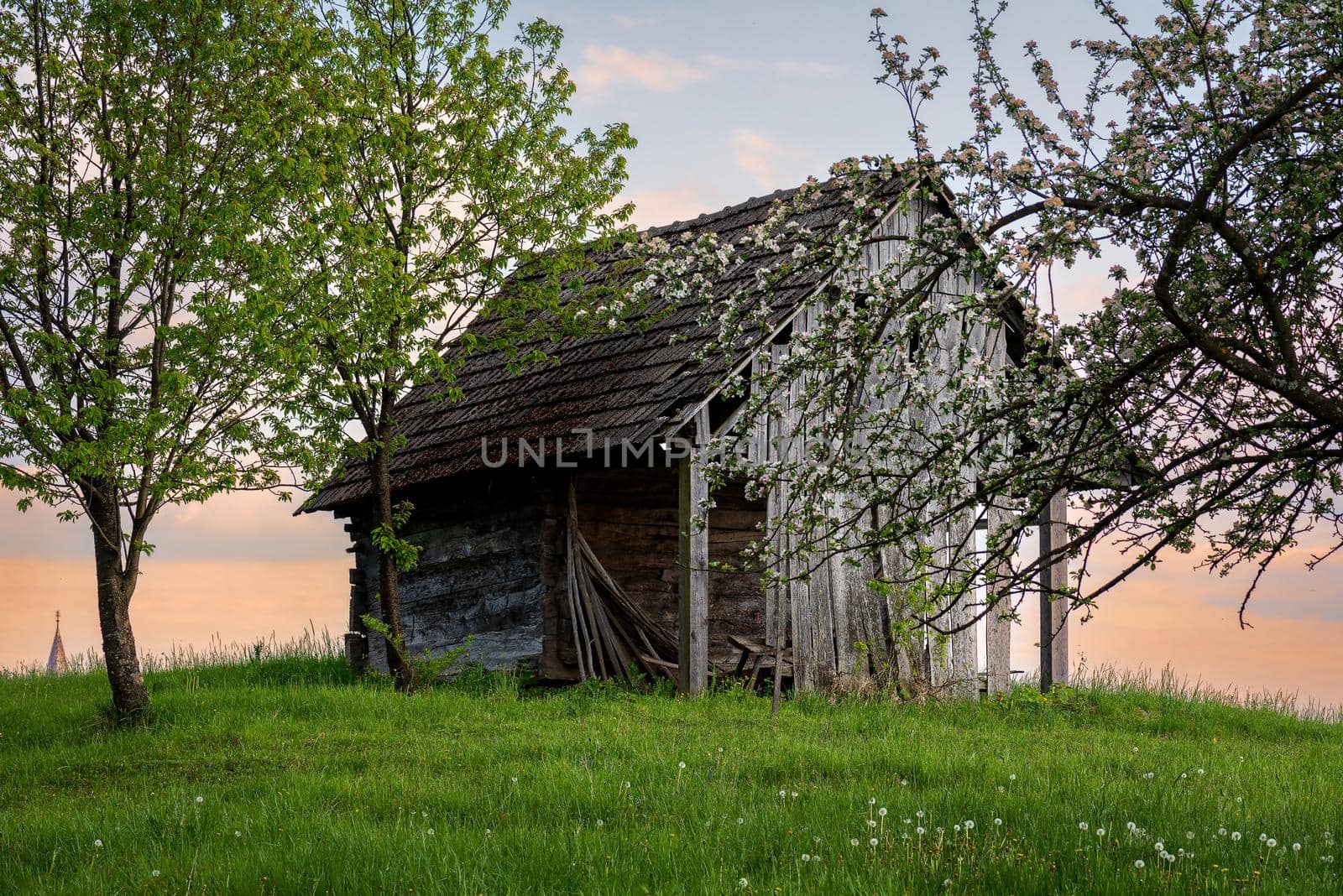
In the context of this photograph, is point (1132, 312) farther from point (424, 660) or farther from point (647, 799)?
point (424, 660)

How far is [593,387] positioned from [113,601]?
18.2ft

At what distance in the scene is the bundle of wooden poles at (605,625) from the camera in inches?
524

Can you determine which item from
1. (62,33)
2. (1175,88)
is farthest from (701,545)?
(62,33)

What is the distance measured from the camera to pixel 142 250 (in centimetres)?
1173

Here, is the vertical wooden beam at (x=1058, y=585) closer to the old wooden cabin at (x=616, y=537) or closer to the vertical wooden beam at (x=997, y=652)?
the old wooden cabin at (x=616, y=537)

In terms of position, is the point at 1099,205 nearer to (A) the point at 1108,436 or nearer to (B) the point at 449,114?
(A) the point at 1108,436

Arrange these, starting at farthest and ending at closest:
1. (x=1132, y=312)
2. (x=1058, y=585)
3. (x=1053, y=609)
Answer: (x=1058, y=585)
(x=1053, y=609)
(x=1132, y=312)

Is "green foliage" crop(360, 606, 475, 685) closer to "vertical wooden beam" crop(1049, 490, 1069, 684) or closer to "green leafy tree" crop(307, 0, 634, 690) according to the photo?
"green leafy tree" crop(307, 0, 634, 690)

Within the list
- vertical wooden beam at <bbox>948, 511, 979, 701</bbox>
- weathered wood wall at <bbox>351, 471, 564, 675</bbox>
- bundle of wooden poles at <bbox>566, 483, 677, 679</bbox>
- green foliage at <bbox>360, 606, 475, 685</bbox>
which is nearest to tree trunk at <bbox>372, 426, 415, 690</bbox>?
green foliage at <bbox>360, 606, 475, 685</bbox>

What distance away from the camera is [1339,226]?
6230mm

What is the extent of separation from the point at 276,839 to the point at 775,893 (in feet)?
9.21

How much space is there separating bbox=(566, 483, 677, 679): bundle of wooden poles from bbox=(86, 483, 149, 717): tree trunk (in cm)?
461

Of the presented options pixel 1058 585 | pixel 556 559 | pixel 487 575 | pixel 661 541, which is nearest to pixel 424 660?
pixel 487 575

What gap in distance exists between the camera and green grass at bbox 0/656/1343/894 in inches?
212
